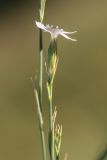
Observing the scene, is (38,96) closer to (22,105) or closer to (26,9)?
(22,105)

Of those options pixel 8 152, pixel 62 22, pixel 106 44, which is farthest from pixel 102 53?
pixel 8 152

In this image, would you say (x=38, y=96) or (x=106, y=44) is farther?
(x=106, y=44)

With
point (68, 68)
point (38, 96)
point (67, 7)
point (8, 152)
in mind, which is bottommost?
point (8, 152)

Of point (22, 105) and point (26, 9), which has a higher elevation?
point (26, 9)

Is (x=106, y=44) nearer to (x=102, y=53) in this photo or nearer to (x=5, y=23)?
(x=102, y=53)

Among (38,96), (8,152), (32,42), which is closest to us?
(38,96)

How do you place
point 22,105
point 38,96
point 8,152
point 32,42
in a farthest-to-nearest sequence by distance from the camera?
point 32,42 → point 22,105 → point 8,152 → point 38,96

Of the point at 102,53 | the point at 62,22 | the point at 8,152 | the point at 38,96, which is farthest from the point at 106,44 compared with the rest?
the point at 38,96
